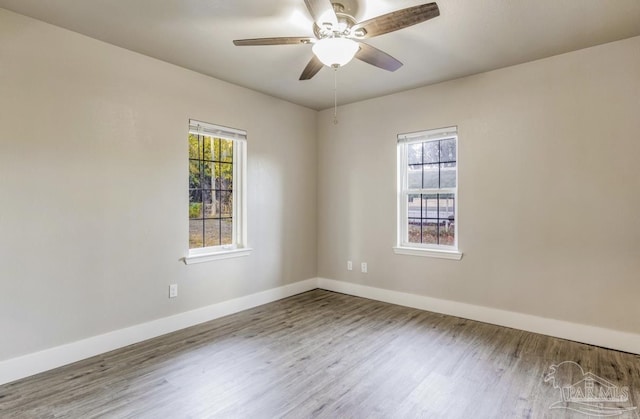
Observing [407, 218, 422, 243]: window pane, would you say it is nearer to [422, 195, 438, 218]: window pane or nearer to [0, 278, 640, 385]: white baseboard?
[422, 195, 438, 218]: window pane

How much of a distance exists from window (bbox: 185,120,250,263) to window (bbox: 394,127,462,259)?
6.26 feet

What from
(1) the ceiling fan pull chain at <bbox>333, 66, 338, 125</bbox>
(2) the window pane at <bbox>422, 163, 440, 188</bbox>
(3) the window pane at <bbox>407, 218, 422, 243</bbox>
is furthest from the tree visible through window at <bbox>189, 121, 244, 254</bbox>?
(2) the window pane at <bbox>422, 163, 440, 188</bbox>

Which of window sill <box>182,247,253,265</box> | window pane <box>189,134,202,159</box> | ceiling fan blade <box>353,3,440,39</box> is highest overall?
ceiling fan blade <box>353,3,440,39</box>

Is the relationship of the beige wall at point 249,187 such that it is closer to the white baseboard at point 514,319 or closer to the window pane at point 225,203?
the white baseboard at point 514,319

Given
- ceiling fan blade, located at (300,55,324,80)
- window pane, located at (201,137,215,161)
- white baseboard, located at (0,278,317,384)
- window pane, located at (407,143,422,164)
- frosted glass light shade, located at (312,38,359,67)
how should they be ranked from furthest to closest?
window pane, located at (407,143,422,164), window pane, located at (201,137,215,161), ceiling fan blade, located at (300,55,324,80), white baseboard, located at (0,278,317,384), frosted glass light shade, located at (312,38,359,67)

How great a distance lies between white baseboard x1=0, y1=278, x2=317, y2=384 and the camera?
231cm

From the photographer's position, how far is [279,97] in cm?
412

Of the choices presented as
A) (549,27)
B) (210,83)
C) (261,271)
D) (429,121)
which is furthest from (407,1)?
(261,271)

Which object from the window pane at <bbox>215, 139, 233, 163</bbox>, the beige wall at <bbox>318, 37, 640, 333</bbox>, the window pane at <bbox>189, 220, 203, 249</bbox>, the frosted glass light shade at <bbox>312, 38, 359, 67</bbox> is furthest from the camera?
the window pane at <bbox>215, 139, 233, 163</bbox>

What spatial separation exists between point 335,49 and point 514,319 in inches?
116

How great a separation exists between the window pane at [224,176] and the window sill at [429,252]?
83.2 inches

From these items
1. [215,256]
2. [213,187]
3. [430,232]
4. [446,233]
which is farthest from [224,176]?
[446,233]

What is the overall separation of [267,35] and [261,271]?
257 centimetres

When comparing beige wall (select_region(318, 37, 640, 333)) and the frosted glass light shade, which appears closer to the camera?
the frosted glass light shade
